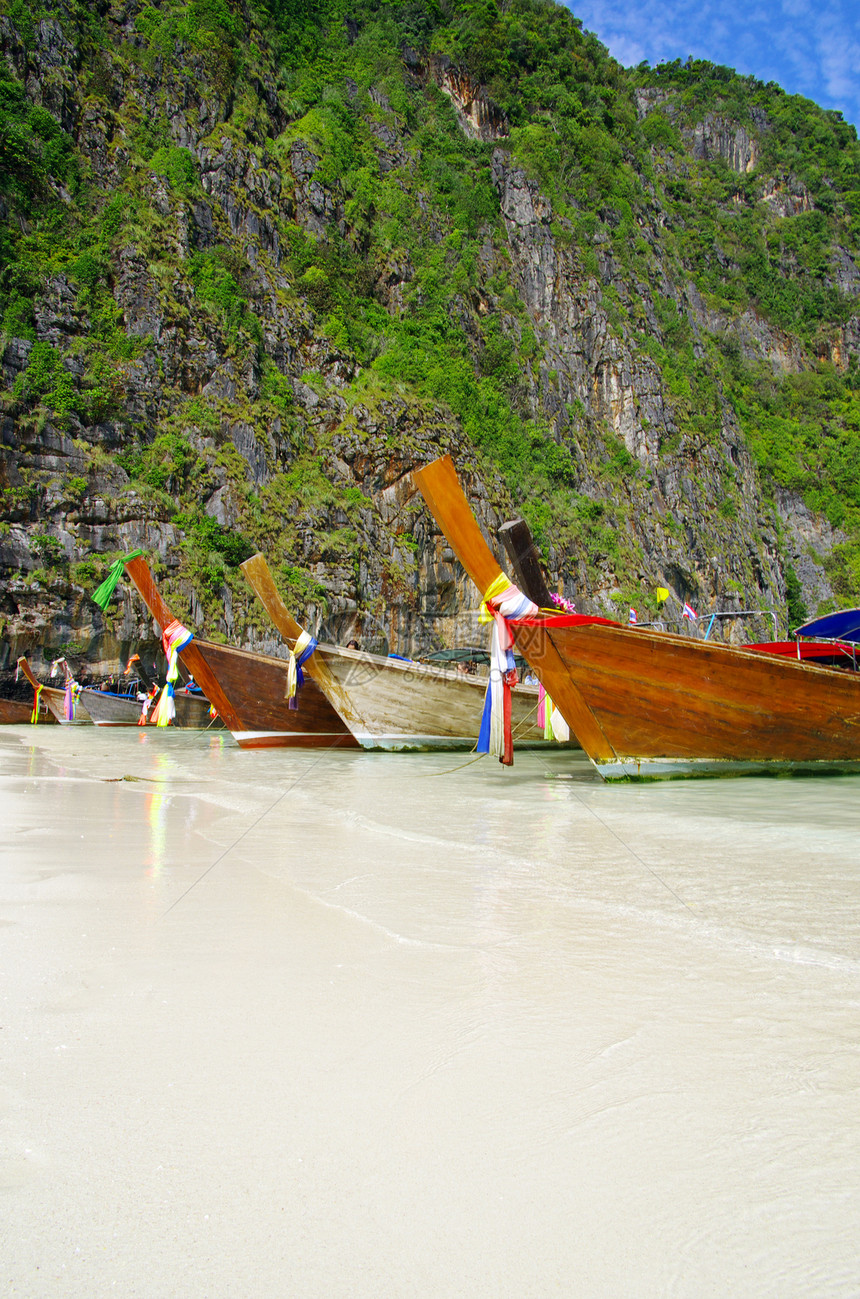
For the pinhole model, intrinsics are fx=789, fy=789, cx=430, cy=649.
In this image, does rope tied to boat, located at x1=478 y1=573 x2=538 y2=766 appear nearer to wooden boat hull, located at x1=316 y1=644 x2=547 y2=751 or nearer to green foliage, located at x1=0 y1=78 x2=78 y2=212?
wooden boat hull, located at x1=316 y1=644 x2=547 y2=751

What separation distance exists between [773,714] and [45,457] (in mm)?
27594

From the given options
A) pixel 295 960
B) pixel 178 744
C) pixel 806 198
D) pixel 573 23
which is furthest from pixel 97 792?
pixel 806 198

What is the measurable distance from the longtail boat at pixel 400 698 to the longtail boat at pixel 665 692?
11.3 feet

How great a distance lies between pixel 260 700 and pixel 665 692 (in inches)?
280

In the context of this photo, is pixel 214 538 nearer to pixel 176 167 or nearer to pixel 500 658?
pixel 176 167

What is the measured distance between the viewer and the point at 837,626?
36.8 ft

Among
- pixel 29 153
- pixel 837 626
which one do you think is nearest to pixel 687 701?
→ pixel 837 626

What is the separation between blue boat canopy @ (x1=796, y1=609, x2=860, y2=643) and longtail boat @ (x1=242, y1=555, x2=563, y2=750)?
4.21m

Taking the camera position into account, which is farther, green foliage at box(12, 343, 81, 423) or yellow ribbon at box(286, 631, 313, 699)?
green foliage at box(12, 343, 81, 423)

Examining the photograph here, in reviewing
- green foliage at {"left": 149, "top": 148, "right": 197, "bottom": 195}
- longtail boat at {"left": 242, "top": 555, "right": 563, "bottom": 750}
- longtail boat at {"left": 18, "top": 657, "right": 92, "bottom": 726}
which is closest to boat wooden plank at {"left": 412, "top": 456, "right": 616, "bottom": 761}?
longtail boat at {"left": 242, "top": 555, "right": 563, "bottom": 750}

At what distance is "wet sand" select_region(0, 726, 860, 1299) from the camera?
1.09 metres

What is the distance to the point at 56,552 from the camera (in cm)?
2622

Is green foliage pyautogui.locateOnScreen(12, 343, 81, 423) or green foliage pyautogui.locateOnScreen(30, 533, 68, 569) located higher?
green foliage pyautogui.locateOnScreen(12, 343, 81, 423)

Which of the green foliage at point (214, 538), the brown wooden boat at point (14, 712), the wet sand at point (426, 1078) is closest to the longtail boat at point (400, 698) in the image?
the wet sand at point (426, 1078)
